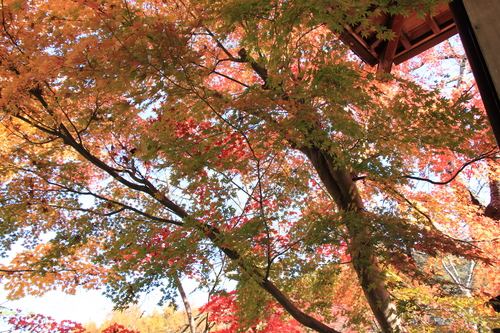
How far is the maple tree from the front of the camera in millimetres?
2379

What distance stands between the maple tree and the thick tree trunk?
31 millimetres

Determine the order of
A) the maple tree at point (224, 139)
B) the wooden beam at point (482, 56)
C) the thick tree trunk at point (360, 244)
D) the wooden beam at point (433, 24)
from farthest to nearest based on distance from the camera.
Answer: the thick tree trunk at point (360, 244) → the wooden beam at point (433, 24) → the maple tree at point (224, 139) → the wooden beam at point (482, 56)

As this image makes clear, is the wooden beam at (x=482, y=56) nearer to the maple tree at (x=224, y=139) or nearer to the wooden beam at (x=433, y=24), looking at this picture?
the maple tree at (x=224, y=139)

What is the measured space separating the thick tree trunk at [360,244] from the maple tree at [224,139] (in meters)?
0.03

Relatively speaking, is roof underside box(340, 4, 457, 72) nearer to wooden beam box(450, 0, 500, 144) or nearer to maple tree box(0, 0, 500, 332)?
maple tree box(0, 0, 500, 332)

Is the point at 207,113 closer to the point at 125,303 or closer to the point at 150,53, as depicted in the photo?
the point at 150,53

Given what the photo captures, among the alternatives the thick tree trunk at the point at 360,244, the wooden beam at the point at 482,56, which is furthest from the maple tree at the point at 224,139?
the wooden beam at the point at 482,56

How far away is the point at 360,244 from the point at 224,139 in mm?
2596

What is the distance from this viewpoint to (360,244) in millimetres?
3932

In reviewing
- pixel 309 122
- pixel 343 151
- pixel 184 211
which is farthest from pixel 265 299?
pixel 309 122

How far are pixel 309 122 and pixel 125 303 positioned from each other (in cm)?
349

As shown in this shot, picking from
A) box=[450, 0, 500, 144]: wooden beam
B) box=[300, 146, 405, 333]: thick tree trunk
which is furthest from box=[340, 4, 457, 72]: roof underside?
box=[450, 0, 500, 144]: wooden beam

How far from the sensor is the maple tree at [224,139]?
7.80ft

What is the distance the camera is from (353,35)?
4066mm
